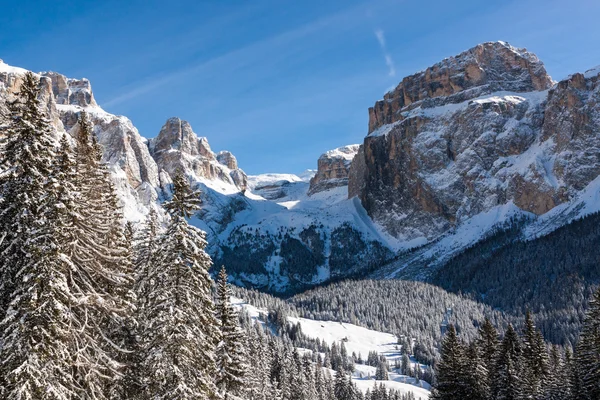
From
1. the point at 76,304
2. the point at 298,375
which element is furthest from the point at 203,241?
the point at 298,375

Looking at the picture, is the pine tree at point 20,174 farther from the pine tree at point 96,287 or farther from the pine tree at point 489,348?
the pine tree at point 489,348

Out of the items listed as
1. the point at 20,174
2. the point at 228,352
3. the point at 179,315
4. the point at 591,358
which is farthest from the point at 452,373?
the point at 20,174

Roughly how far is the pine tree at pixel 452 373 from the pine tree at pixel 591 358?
34.0ft

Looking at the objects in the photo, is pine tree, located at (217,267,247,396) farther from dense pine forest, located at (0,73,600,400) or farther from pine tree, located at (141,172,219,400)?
pine tree, located at (141,172,219,400)

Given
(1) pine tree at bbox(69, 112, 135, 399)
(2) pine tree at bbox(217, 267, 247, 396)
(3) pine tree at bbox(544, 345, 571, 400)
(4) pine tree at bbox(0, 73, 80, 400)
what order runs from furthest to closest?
(3) pine tree at bbox(544, 345, 571, 400)
(2) pine tree at bbox(217, 267, 247, 396)
(1) pine tree at bbox(69, 112, 135, 399)
(4) pine tree at bbox(0, 73, 80, 400)

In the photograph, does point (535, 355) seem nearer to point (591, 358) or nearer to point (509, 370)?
point (509, 370)

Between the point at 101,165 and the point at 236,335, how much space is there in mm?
13519

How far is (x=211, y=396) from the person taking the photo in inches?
1025

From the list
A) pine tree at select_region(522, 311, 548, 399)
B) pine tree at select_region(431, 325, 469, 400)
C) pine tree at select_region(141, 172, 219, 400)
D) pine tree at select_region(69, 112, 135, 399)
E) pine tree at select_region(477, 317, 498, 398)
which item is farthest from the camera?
pine tree at select_region(477, 317, 498, 398)

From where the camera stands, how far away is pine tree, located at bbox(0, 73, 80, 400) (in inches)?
706

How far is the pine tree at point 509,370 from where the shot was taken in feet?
174

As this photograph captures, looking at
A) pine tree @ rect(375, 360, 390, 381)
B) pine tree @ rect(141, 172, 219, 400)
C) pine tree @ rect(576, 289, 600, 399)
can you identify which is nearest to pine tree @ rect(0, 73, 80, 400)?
pine tree @ rect(141, 172, 219, 400)

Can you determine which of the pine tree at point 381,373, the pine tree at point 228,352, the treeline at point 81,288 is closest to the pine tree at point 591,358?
the pine tree at point 228,352

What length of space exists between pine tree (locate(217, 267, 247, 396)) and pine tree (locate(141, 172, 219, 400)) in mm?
7737
